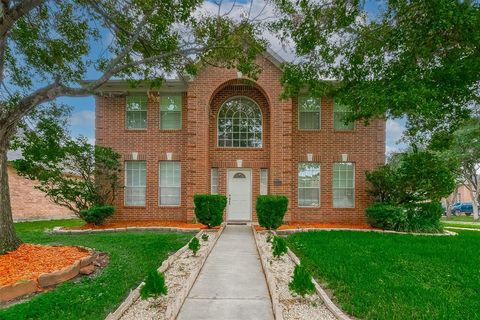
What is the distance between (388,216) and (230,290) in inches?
374

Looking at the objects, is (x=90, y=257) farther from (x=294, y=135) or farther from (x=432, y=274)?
(x=294, y=135)

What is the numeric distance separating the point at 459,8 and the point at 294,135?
831cm

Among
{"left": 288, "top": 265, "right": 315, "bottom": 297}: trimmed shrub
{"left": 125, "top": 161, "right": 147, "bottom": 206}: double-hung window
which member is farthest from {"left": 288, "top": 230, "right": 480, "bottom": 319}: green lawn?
{"left": 125, "top": 161, "right": 147, "bottom": 206}: double-hung window

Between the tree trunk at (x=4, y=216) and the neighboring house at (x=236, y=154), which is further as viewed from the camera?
the neighboring house at (x=236, y=154)

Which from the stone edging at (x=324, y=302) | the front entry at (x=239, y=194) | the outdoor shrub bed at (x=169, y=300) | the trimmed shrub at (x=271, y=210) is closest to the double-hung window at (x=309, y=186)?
the front entry at (x=239, y=194)

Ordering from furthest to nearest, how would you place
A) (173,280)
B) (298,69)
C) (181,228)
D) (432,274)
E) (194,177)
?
(194,177) → (181,228) → (298,69) → (432,274) → (173,280)

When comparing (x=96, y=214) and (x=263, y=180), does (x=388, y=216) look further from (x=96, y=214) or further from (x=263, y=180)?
(x=96, y=214)

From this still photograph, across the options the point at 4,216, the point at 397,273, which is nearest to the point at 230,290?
the point at 397,273

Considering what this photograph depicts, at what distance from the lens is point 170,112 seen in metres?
15.4

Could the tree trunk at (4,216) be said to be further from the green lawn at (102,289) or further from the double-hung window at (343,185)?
the double-hung window at (343,185)

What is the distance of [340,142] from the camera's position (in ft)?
50.0

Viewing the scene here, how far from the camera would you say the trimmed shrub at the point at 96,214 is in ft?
44.0

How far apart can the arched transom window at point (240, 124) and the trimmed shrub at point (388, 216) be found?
596 centimetres

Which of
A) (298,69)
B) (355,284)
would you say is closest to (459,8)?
(298,69)
